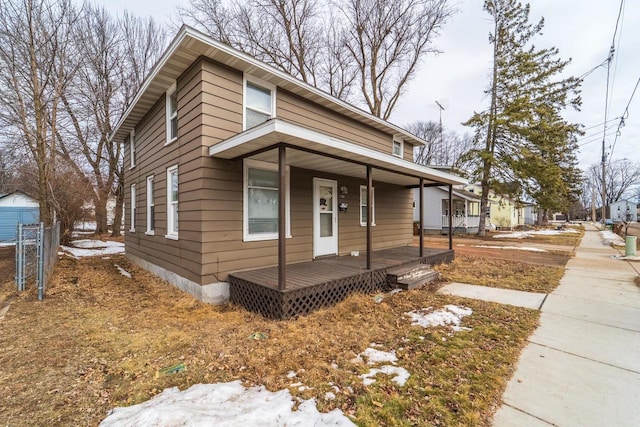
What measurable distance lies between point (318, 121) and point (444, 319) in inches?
202

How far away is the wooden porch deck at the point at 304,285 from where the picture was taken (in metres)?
4.27

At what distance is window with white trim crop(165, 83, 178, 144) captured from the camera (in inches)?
245

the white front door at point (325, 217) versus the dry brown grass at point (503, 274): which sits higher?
the white front door at point (325, 217)

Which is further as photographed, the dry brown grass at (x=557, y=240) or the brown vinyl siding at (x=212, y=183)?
the dry brown grass at (x=557, y=240)

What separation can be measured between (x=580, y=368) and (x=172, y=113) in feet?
25.7

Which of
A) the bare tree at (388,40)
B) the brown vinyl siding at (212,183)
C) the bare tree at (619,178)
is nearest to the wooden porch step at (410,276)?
the brown vinyl siding at (212,183)

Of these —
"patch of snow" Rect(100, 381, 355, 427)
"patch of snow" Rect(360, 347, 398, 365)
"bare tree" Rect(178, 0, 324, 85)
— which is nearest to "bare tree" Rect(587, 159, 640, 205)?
"bare tree" Rect(178, 0, 324, 85)

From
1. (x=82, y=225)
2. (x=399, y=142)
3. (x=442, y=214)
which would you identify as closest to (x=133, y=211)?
(x=399, y=142)

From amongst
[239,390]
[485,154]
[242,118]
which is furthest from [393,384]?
[485,154]

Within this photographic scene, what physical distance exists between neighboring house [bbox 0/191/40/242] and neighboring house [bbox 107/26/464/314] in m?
14.9

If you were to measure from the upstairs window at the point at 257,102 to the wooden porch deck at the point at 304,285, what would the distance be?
2965mm

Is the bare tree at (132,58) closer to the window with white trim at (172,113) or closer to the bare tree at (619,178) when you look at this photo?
the window with white trim at (172,113)

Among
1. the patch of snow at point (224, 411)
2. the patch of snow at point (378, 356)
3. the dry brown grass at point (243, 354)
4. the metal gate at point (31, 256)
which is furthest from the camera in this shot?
the metal gate at point (31, 256)

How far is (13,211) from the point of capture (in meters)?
16.9
